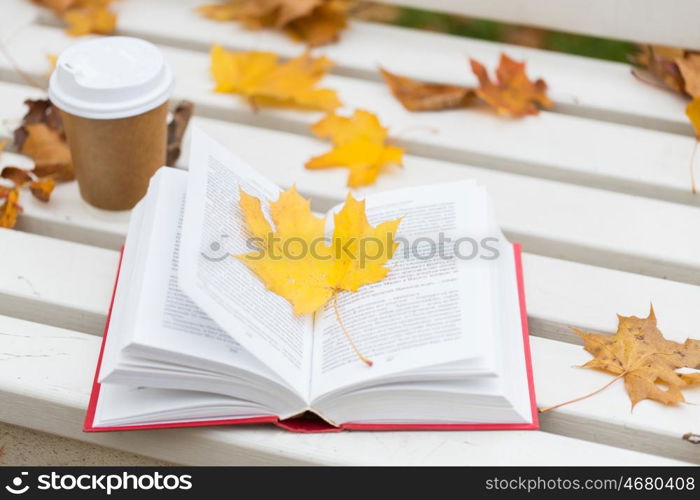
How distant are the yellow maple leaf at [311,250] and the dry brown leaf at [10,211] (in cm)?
36

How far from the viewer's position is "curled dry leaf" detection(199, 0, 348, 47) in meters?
1.55

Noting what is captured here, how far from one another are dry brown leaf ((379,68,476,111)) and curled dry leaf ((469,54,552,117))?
0.09 feet

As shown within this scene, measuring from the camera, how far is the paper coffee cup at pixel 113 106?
1.07 metres

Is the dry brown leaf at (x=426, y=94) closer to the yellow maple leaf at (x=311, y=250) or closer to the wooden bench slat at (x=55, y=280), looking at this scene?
the yellow maple leaf at (x=311, y=250)

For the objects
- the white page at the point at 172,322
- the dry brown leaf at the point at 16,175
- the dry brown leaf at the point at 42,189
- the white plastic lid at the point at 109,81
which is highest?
the white plastic lid at the point at 109,81

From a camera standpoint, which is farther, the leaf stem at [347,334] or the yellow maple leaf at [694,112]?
the yellow maple leaf at [694,112]

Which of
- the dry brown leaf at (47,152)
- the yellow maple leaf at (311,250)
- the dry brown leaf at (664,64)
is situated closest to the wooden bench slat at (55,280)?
the dry brown leaf at (47,152)

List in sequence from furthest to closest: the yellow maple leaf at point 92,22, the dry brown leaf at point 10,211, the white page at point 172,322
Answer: the yellow maple leaf at point 92,22 < the dry brown leaf at point 10,211 < the white page at point 172,322

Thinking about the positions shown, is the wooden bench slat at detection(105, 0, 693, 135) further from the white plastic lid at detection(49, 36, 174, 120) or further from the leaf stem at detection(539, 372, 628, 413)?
the leaf stem at detection(539, 372, 628, 413)

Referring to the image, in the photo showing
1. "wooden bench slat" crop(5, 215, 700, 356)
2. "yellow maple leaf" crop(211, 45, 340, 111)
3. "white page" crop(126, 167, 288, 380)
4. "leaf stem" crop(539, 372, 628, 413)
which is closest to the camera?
"white page" crop(126, 167, 288, 380)

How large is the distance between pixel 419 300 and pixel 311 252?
146 mm

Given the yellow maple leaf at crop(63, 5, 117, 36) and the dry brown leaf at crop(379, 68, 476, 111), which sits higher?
the yellow maple leaf at crop(63, 5, 117, 36)

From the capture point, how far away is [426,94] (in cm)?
145

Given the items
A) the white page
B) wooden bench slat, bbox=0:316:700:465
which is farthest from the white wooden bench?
the white page
